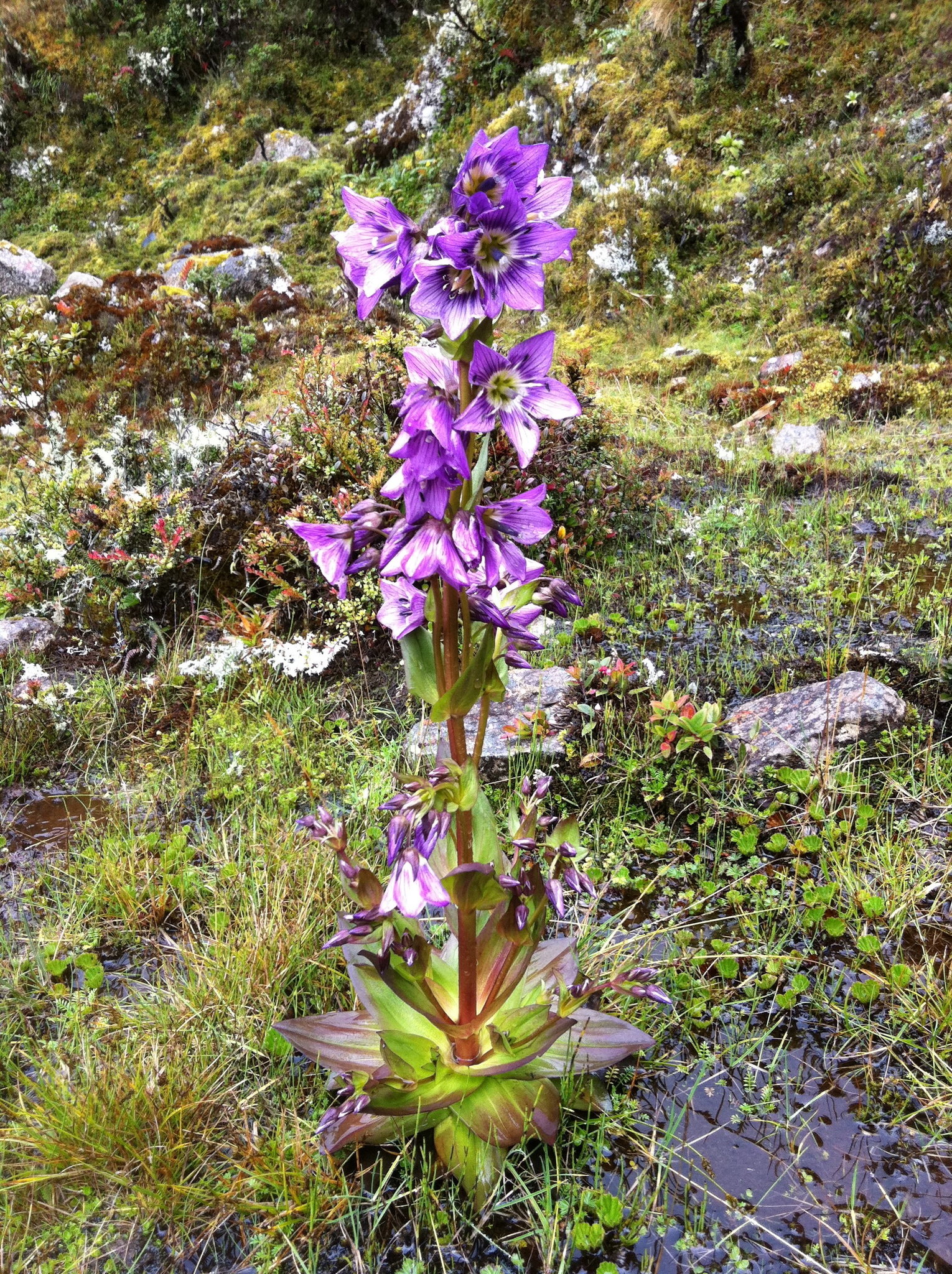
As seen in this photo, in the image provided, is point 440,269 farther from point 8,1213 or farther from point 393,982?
point 8,1213

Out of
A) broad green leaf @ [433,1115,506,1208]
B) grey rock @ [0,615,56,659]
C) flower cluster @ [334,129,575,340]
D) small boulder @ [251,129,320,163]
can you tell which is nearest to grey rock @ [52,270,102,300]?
small boulder @ [251,129,320,163]

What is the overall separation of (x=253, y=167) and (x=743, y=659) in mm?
17369

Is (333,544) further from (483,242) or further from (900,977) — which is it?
(900,977)

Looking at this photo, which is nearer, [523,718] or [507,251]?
[507,251]

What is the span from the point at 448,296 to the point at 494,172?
0.81 ft

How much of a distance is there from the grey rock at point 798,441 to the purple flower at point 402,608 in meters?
5.28

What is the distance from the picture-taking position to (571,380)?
5.39 m

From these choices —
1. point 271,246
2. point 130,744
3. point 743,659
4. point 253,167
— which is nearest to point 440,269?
point 743,659

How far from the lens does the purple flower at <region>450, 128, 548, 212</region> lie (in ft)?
4.44

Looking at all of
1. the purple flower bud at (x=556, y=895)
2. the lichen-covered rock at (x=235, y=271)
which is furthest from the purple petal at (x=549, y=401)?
the lichen-covered rock at (x=235, y=271)

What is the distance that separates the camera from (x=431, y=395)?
1.44 meters

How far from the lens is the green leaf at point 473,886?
5.21 feet

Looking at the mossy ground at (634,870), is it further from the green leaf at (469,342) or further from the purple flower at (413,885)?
the green leaf at (469,342)

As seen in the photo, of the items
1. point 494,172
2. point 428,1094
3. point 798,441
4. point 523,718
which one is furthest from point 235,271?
point 428,1094
